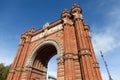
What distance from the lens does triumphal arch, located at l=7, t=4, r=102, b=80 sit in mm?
10819

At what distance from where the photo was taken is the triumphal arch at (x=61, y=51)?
10.8 meters

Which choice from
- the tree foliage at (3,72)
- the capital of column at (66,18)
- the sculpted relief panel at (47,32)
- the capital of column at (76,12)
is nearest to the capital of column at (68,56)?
the capital of column at (66,18)

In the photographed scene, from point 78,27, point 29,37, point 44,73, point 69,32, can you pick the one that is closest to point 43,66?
point 44,73

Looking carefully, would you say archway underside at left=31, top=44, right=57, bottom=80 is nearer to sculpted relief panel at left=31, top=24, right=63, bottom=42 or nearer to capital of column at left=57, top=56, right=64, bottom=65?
sculpted relief panel at left=31, top=24, right=63, bottom=42

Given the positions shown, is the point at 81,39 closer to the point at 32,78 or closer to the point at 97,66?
the point at 97,66

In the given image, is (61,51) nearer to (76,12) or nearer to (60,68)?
(60,68)

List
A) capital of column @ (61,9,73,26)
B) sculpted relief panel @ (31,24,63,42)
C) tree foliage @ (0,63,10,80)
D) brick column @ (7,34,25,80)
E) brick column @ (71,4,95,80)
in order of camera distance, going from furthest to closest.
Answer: tree foliage @ (0,63,10,80), sculpted relief panel @ (31,24,63,42), brick column @ (7,34,25,80), capital of column @ (61,9,73,26), brick column @ (71,4,95,80)

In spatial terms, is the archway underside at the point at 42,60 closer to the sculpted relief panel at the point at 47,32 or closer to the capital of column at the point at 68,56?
the sculpted relief panel at the point at 47,32

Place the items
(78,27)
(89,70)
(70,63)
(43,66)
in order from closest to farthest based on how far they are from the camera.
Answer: (89,70) < (70,63) < (78,27) < (43,66)

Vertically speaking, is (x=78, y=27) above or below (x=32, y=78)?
above

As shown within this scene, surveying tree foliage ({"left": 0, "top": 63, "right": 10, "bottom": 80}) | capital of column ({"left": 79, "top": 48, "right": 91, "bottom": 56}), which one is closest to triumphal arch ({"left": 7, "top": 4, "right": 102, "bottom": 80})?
capital of column ({"left": 79, "top": 48, "right": 91, "bottom": 56})

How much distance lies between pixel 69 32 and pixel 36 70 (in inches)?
320

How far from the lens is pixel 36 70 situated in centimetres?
1691

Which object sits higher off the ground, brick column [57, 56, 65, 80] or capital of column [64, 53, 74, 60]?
capital of column [64, 53, 74, 60]
